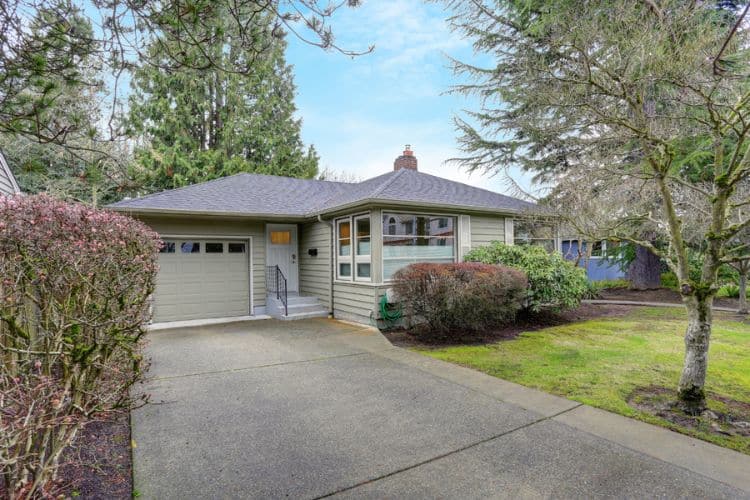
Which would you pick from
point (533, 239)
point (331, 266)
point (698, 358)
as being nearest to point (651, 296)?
point (533, 239)

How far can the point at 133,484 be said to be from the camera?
2674 mm

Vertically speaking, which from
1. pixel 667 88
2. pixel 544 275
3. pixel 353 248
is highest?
pixel 667 88

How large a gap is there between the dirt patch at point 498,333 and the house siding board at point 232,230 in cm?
410

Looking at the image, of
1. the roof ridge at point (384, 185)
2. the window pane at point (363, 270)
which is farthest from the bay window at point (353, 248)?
the roof ridge at point (384, 185)

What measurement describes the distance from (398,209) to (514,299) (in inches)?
122

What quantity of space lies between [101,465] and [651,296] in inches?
579

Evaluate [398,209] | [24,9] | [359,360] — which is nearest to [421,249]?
[398,209]

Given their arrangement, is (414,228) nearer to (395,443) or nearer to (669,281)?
(395,443)

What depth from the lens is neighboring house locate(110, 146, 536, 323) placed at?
8523 mm

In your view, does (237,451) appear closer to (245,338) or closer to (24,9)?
(24,9)

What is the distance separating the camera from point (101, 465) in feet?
9.61

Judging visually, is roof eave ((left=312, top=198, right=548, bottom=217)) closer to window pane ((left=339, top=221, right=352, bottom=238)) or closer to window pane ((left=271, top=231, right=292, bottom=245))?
window pane ((left=339, top=221, right=352, bottom=238))

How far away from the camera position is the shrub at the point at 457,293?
689cm

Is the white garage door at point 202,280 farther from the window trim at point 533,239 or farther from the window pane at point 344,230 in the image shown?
the window trim at point 533,239
